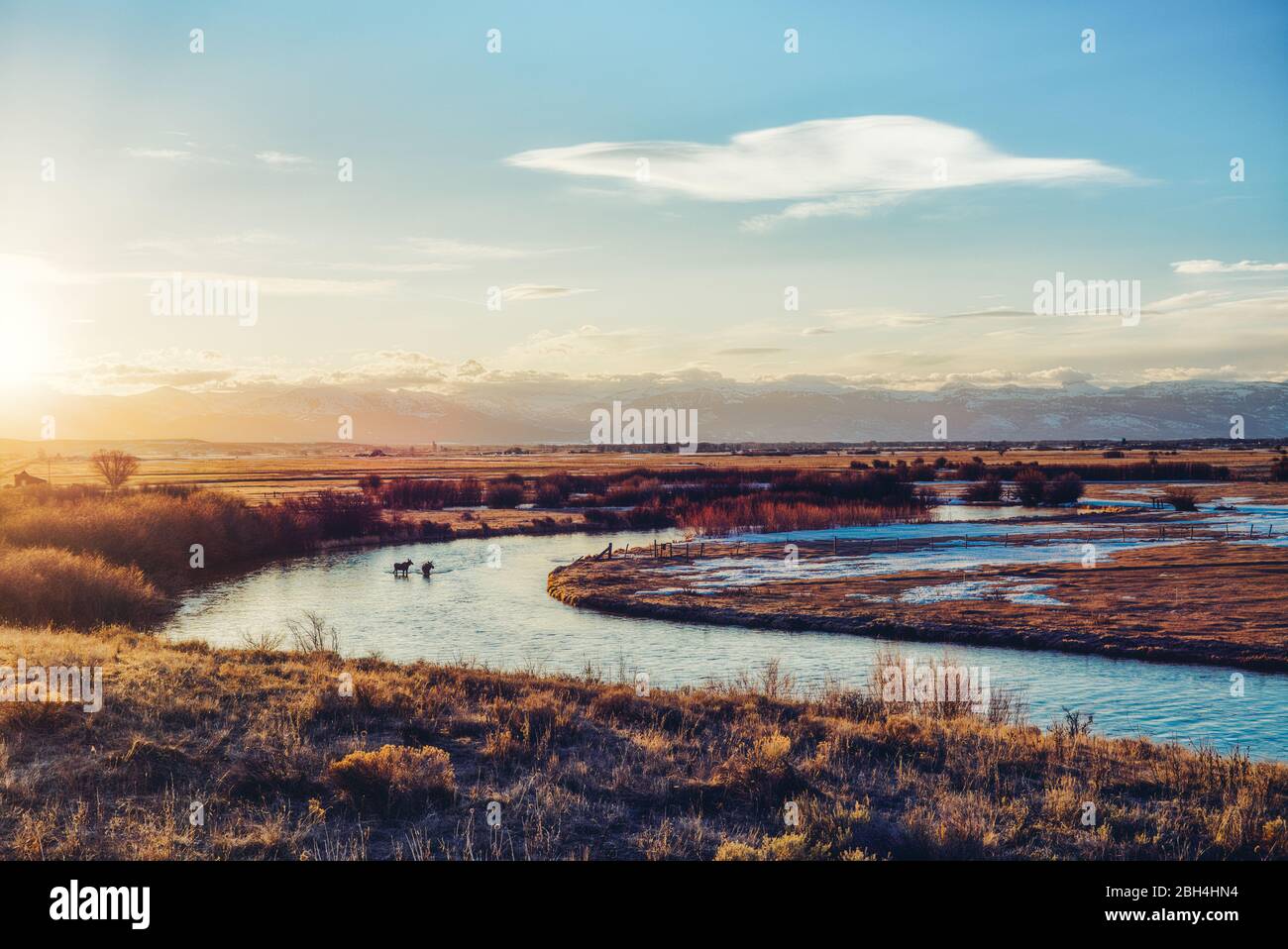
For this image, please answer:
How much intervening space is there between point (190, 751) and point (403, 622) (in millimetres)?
19145

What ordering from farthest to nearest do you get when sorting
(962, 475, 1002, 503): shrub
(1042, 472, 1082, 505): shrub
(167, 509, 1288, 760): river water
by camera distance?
(962, 475, 1002, 503): shrub, (1042, 472, 1082, 505): shrub, (167, 509, 1288, 760): river water

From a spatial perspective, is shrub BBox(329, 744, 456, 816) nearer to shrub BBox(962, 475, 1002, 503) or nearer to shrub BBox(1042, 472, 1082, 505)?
shrub BBox(1042, 472, 1082, 505)

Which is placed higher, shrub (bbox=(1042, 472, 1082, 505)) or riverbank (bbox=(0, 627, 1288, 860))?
shrub (bbox=(1042, 472, 1082, 505))

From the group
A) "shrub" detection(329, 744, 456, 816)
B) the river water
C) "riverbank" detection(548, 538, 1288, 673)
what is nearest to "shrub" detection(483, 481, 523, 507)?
the river water

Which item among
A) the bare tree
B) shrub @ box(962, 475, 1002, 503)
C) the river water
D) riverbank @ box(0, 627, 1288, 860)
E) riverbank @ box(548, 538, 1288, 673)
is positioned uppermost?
the bare tree

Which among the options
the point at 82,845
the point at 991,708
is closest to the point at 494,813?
the point at 82,845

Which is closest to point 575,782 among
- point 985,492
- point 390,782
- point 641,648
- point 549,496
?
point 390,782

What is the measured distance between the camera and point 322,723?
1489cm

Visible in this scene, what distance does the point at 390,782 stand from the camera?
38.1ft

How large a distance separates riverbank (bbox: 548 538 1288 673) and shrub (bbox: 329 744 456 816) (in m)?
19.6

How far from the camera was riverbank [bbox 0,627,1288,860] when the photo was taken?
33.1ft

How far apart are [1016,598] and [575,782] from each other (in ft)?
80.0

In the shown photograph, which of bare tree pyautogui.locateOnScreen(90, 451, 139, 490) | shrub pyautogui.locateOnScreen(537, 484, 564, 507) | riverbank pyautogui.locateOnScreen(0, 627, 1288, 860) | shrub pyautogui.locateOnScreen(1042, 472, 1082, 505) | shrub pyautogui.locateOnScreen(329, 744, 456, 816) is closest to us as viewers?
riverbank pyautogui.locateOnScreen(0, 627, 1288, 860)

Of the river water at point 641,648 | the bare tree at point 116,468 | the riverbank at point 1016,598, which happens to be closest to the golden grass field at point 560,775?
the river water at point 641,648
